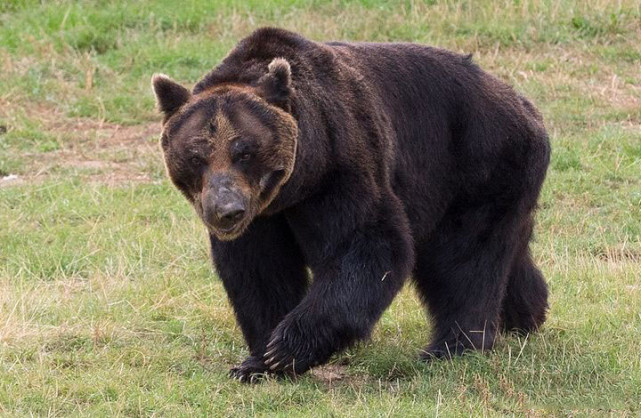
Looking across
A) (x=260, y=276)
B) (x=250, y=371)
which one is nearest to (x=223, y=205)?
(x=260, y=276)

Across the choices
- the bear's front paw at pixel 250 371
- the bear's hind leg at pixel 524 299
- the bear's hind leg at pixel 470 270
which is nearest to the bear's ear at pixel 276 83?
the bear's front paw at pixel 250 371

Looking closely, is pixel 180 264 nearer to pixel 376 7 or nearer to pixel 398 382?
pixel 398 382

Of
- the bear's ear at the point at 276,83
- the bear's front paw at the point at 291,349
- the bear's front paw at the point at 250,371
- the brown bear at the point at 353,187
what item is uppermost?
the bear's ear at the point at 276,83

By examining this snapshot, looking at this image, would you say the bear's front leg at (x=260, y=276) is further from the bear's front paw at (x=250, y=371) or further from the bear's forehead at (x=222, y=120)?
the bear's forehead at (x=222, y=120)

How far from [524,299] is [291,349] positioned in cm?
191

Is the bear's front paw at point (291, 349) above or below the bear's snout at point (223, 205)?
below

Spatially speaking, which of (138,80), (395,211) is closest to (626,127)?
(138,80)

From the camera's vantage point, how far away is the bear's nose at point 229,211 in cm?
587

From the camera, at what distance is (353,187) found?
6.39 m

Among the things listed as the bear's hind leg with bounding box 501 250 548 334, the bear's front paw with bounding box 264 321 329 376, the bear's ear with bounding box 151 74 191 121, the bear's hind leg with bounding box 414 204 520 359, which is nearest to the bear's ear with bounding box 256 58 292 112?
the bear's ear with bounding box 151 74 191 121

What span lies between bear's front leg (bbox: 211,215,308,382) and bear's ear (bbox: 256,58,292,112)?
722mm

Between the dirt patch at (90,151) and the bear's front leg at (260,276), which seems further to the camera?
the dirt patch at (90,151)

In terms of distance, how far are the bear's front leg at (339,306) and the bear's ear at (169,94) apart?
1084mm

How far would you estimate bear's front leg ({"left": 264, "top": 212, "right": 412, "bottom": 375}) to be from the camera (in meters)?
6.38
